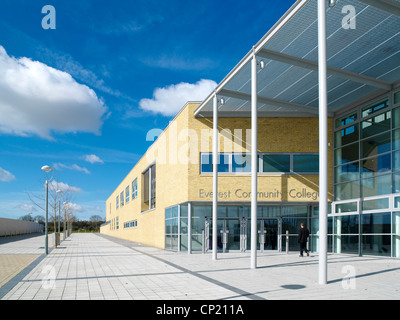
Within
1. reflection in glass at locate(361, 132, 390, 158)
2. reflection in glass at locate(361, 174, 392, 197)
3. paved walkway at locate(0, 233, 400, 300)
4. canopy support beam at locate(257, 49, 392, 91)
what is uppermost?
canopy support beam at locate(257, 49, 392, 91)

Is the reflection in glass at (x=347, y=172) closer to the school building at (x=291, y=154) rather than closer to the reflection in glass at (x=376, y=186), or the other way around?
the school building at (x=291, y=154)

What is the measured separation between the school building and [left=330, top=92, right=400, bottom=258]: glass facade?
0.05 m

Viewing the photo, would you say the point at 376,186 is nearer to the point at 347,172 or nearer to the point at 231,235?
the point at 347,172

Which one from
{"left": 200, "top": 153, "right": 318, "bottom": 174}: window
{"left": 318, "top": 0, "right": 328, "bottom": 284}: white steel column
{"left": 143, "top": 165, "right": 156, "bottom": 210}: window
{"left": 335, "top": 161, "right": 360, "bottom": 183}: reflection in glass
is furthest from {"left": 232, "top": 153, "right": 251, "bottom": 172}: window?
{"left": 143, "top": 165, "right": 156, "bottom": 210}: window

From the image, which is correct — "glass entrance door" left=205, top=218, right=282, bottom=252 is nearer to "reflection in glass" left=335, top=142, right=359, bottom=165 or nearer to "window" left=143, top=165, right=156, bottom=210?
"reflection in glass" left=335, top=142, right=359, bottom=165

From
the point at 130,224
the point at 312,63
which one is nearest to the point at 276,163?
the point at 312,63

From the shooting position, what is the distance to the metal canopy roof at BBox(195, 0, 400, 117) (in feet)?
43.3

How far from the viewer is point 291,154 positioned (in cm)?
2217

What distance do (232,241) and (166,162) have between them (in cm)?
748

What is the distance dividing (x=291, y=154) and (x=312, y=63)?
682 centimetres

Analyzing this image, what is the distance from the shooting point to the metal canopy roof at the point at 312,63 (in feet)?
43.3

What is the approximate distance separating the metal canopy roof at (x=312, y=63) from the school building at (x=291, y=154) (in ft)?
0.22

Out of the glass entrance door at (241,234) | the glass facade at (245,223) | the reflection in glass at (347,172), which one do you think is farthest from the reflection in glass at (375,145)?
the glass entrance door at (241,234)
